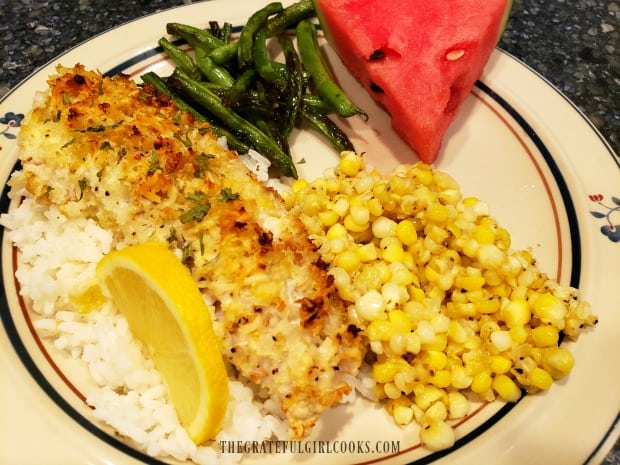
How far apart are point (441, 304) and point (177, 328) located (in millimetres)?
1184

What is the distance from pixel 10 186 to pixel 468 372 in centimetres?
242

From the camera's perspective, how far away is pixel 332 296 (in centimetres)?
234

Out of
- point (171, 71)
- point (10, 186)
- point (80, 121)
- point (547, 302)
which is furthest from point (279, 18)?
point (547, 302)

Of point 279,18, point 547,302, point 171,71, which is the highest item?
point 279,18

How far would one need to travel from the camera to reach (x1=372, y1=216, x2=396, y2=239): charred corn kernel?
276 centimetres

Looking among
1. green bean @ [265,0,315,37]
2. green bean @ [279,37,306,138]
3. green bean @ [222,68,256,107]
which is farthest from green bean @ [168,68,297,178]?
green bean @ [265,0,315,37]

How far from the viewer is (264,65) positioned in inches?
142

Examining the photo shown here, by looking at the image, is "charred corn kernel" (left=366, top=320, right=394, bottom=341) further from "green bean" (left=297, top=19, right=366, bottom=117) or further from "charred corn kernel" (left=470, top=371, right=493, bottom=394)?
"green bean" (left=297, top=19, right=366, bottom=117)

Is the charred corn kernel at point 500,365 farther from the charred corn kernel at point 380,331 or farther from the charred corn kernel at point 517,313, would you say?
the charred corn kernel at point 380,331

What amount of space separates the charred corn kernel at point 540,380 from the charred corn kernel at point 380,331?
0.59m

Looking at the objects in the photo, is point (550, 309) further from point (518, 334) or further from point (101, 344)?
point (101, 344)

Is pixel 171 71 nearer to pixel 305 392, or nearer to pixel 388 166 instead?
pixel 388 166

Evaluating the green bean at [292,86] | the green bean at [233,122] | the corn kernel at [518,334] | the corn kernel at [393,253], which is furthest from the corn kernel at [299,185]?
the corn kernel at [518,334]

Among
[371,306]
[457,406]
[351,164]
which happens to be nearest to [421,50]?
[351,164]
